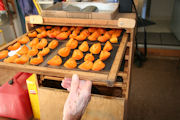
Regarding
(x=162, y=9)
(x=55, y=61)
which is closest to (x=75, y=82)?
(x=55, y=61)

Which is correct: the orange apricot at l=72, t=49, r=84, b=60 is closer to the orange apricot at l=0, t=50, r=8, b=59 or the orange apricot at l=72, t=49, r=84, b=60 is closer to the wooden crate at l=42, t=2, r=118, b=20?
the wooden crate at l=42, t=2, r=118, b=20

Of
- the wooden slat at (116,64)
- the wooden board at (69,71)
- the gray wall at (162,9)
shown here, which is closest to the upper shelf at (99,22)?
the wooden slat at (116,64)

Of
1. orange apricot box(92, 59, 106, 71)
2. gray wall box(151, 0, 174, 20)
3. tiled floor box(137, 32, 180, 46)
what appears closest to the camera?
orange apricot box(92, 59, 106, 71)

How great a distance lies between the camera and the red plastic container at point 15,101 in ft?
5.95

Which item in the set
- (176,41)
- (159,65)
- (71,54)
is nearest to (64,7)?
(71,54)

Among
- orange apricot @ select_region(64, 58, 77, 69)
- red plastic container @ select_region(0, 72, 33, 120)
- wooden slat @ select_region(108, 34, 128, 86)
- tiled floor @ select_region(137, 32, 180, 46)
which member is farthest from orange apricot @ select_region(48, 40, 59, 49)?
tiled floor @ select_region(137, 32, 180, 46)

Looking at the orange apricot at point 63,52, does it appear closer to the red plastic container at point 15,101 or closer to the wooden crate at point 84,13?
the wooden crate at point 84,13

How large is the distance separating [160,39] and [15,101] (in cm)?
328

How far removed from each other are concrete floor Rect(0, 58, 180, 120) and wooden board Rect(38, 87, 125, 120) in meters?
0.95

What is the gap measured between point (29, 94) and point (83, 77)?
3.37 ft

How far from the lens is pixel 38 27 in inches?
68.4

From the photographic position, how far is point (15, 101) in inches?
71.0

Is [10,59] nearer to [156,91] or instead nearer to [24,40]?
[24,40]

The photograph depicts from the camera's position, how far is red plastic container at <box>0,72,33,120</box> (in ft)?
5.95
